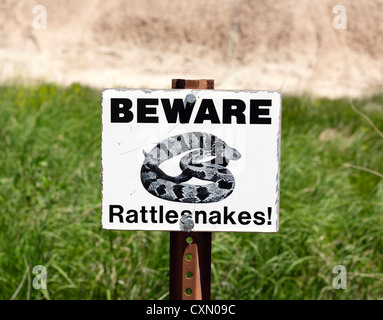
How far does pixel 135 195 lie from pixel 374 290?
1.49 metres

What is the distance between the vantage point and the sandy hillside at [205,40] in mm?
18922

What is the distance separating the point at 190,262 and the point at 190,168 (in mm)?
247

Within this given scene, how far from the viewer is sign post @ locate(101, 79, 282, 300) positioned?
1.38m

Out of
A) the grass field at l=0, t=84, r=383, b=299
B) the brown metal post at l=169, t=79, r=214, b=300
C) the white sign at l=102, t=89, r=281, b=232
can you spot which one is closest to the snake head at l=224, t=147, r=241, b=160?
the white sign at l=102, t=89, r=281, b=232

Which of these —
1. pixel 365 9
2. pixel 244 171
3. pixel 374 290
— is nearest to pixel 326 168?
pixel 374 290

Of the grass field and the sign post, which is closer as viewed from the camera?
the sign post

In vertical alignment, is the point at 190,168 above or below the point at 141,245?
above

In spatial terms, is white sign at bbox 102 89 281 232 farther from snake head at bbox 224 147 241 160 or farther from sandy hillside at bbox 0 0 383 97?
sandy hillside at bbox 0 0 383 97

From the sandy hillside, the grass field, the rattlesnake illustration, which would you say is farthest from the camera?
the sandy hillside

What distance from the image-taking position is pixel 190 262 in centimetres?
142

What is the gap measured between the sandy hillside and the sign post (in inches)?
651

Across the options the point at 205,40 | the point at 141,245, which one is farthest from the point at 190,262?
the point at 205,40

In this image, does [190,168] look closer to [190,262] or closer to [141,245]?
[190,262]
